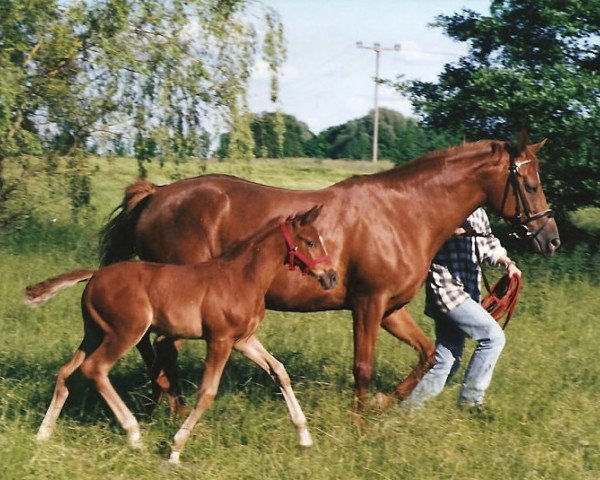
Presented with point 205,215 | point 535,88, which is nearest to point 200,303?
point 205,215

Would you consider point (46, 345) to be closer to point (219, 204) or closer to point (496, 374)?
point (219, 204)

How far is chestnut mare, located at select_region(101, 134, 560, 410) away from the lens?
602cm

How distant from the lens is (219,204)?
6.54 m

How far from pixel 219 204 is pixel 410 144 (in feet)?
41.0

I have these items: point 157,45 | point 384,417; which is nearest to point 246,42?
point 157,45

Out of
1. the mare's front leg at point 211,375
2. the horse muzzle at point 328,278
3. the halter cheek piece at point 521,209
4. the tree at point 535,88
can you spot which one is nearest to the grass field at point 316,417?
the mare's front leg at point 211,375

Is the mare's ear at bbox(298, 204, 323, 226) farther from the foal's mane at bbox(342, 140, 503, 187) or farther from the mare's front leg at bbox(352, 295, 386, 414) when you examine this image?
the foal's mane at bbox(342, 140, 503, 187)

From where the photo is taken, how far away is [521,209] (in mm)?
6246

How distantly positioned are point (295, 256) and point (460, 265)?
168 cm

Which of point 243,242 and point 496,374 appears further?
point 496,374

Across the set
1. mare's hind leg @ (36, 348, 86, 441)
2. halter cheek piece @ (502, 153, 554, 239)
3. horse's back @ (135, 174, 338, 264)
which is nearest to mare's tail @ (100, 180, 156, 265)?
horse's back @ (135, 174, 338, 264)

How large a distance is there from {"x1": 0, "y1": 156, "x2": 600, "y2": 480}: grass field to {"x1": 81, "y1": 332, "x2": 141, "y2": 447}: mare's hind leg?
187 mm

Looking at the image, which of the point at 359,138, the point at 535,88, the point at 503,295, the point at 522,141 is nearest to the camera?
the point at 522,141

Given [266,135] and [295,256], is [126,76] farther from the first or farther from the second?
[295,256]
